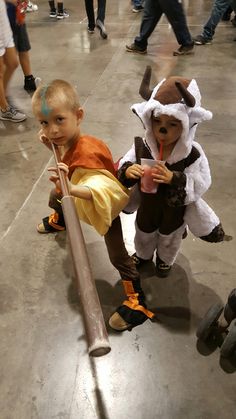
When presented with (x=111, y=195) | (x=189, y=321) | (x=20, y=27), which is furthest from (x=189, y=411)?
(x=20, y=27)

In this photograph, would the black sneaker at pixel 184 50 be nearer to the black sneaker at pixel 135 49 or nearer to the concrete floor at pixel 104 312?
the black sneaker at pixel 135 49

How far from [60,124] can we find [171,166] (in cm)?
47

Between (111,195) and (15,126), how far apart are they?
7.10ft

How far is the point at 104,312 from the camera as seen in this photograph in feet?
6.14

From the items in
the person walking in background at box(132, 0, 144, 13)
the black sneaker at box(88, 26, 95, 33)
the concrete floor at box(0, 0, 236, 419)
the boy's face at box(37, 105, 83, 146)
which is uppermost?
the boy's face at box(37, 105, 83, 146)

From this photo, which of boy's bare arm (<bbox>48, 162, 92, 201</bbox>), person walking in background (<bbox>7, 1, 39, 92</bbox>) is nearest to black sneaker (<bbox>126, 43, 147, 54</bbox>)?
person walking in background (<bbox>7, 1, 39, 92</bbox>)

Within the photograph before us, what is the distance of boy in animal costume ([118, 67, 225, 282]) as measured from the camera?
1.33m

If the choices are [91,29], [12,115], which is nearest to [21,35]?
[12,115]

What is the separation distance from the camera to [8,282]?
2010 mm

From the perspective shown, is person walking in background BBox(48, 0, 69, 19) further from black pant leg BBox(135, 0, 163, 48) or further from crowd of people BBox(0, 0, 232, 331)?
crowd of people BBox(0, 0, 232, 331)

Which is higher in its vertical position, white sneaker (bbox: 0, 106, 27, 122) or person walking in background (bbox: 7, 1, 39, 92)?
person walking in background (bbox: 7, 1, 39, 92)

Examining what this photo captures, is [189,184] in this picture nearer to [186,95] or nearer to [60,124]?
[186,95]

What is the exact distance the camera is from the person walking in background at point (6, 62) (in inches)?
114

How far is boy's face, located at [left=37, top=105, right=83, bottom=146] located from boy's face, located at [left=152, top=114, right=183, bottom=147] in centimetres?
33
